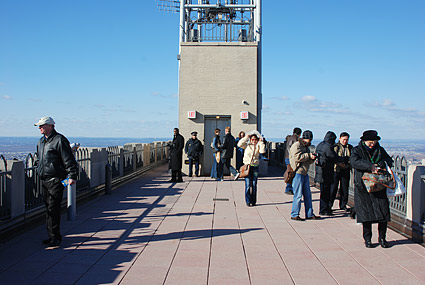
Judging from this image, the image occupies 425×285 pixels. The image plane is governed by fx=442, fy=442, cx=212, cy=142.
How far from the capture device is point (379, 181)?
22.2ft

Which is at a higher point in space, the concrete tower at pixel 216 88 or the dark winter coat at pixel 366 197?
the concrete tower at pixel 216 88

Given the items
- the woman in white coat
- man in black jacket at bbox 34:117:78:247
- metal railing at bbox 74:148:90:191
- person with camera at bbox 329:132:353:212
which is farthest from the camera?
metal railing at bbox 74:148:90:191

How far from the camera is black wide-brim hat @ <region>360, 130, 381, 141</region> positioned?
706cm

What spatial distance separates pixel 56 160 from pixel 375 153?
5029mm

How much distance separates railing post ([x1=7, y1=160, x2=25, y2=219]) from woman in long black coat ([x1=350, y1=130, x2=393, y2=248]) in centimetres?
569

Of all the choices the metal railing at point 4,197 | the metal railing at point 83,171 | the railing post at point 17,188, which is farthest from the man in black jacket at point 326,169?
the metal railing at point 4,197

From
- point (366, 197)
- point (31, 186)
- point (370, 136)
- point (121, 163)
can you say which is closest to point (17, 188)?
point (31, 186)

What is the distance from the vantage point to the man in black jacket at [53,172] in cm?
671

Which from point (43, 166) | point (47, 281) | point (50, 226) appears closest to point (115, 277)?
point (47, 281)

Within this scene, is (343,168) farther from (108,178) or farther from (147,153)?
(147,153)

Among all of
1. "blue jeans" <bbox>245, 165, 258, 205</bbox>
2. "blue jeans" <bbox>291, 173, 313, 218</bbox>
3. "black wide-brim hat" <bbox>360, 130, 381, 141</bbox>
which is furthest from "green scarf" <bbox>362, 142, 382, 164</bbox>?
"blue jeans" <bbox>245, 165, 258, 205</bbox>

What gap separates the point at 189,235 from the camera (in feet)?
25.2

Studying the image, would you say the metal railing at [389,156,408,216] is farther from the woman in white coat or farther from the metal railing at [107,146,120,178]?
the metal railing at [107,146,120,178]

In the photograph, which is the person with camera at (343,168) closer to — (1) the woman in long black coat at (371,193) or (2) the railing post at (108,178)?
(1) the woman in long black coat at (371,193)
